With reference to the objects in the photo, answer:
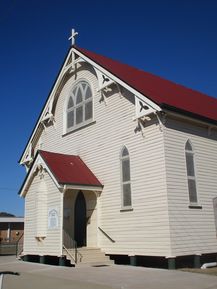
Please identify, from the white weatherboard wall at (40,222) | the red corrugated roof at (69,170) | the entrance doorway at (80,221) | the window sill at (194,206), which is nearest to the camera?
the window sill at (194,206)

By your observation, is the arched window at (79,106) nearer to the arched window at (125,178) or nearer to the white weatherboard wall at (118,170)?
the white weatherboard wall at (118,170)

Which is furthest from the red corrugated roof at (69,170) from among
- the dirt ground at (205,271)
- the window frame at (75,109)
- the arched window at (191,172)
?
the dirt ground at (205,271)

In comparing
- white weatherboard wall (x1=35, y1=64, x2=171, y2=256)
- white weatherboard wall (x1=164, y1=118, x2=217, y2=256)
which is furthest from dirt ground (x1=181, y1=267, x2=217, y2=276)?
white weatherboard wall (x1=35, y1=64, x2=171, y2=256)

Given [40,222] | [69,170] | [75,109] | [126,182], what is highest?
[75,109]

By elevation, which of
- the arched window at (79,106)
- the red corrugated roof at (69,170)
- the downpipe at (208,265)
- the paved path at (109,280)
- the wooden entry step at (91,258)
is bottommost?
the paved path at (109,280)

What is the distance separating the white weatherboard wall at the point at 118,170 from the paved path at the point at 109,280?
1.90m

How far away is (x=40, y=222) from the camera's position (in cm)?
1945

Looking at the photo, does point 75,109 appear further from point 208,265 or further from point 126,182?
point 208,265

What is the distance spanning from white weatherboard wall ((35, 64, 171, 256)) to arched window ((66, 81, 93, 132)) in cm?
53

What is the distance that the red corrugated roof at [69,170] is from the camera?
60.5ft

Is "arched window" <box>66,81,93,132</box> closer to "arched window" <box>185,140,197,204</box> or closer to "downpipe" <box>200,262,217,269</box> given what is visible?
"arched window" <box>185,140,197,204</box>

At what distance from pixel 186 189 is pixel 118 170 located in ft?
11.6

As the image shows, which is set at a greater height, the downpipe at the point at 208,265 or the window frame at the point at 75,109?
the window frame at the point at 75,109

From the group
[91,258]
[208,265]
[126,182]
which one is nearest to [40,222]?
[91,258]
